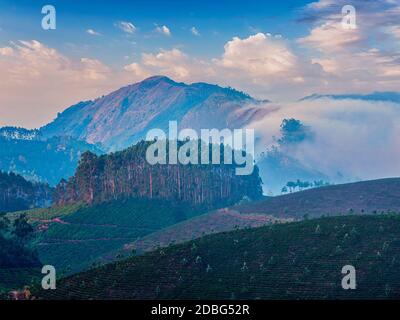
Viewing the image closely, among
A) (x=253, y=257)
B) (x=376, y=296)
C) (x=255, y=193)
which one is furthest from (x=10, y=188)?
(x=376, y=296)

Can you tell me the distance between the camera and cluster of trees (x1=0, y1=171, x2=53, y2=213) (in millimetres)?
179000

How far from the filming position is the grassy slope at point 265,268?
182 ft

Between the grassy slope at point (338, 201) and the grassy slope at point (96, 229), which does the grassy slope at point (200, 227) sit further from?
the grassy slope at point (96, 229)

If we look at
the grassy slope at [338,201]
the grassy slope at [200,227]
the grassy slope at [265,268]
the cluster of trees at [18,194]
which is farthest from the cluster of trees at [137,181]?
the grassy slope at [265,268]

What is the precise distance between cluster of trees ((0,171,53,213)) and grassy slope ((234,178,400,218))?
240ft

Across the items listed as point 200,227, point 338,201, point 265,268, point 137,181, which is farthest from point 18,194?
point 265,268

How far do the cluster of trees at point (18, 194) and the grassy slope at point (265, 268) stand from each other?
117 metres

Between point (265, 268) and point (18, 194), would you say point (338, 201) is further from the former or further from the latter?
point (18, 194)

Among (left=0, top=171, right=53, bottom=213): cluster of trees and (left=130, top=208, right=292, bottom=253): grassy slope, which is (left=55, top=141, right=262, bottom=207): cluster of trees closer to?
(left=0, top=171, right=53, bottom=213): cluster of trees

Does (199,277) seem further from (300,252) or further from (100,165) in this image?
(100,165)

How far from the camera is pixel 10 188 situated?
181875 mm

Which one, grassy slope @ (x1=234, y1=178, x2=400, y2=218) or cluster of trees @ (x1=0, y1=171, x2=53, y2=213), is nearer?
grassy slope @ (x1=234, y1=178, x2=400, y2=218)

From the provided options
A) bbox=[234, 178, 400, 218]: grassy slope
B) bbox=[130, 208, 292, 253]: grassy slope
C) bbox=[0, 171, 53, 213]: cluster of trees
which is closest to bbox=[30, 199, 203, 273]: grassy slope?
bbox=[130, 208, 292, 253]: grassy slope
